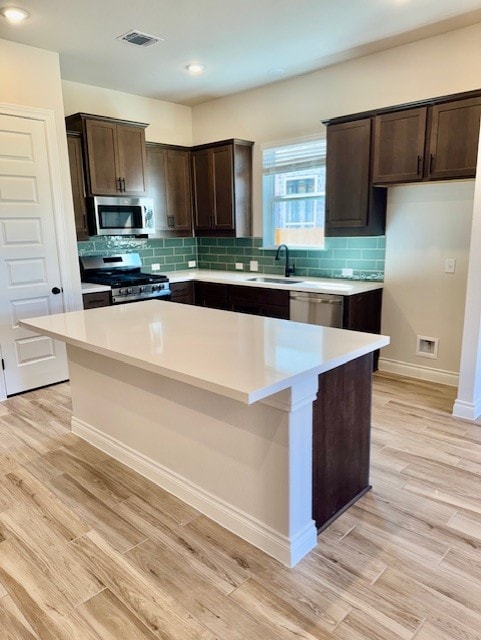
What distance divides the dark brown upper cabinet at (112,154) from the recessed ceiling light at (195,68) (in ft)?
2.51

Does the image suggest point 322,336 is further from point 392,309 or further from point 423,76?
point 423,76

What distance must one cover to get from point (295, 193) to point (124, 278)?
2.02 meters

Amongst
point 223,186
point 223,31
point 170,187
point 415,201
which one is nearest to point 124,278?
point 170,187

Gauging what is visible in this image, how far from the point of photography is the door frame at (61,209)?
12.2 feet

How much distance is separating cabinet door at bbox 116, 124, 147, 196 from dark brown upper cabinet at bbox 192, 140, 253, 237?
76 cm

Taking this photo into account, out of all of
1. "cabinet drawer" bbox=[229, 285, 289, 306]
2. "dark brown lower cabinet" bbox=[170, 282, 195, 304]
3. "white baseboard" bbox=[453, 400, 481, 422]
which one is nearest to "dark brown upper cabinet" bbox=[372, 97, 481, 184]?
"cabinet drawer" bbox=[229, 285, 289, 306]

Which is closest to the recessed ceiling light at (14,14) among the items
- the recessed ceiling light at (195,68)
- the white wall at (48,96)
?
the white wall at (48,96)

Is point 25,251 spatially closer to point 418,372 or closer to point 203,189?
point 203,189

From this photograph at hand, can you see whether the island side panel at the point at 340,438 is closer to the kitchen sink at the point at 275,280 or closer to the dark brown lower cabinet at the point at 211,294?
the kitchen sink at the point at 275,280

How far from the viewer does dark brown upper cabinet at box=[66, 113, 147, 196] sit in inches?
168

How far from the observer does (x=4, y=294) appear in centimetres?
370

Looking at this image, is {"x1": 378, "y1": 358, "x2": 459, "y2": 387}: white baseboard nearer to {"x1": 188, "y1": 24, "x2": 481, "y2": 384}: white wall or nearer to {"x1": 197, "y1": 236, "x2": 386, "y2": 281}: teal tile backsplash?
{"x1": 188, "y1": 24, "x2": 481, "y2": 384}: white wall

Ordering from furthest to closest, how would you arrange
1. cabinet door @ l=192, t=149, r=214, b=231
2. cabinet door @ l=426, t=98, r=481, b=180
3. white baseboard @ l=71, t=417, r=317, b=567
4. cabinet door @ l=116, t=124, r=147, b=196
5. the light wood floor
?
cabinet door @ l=192, t=149, r=214, b=231, cabinet door @ l=116, t=124, r=147, b=196, cabinet door @ l=426, t=98, r=481, b=180, white baseboard @ l=71, t=417, r=317, b=567, the light wood floor

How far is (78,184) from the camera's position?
4.30 m
